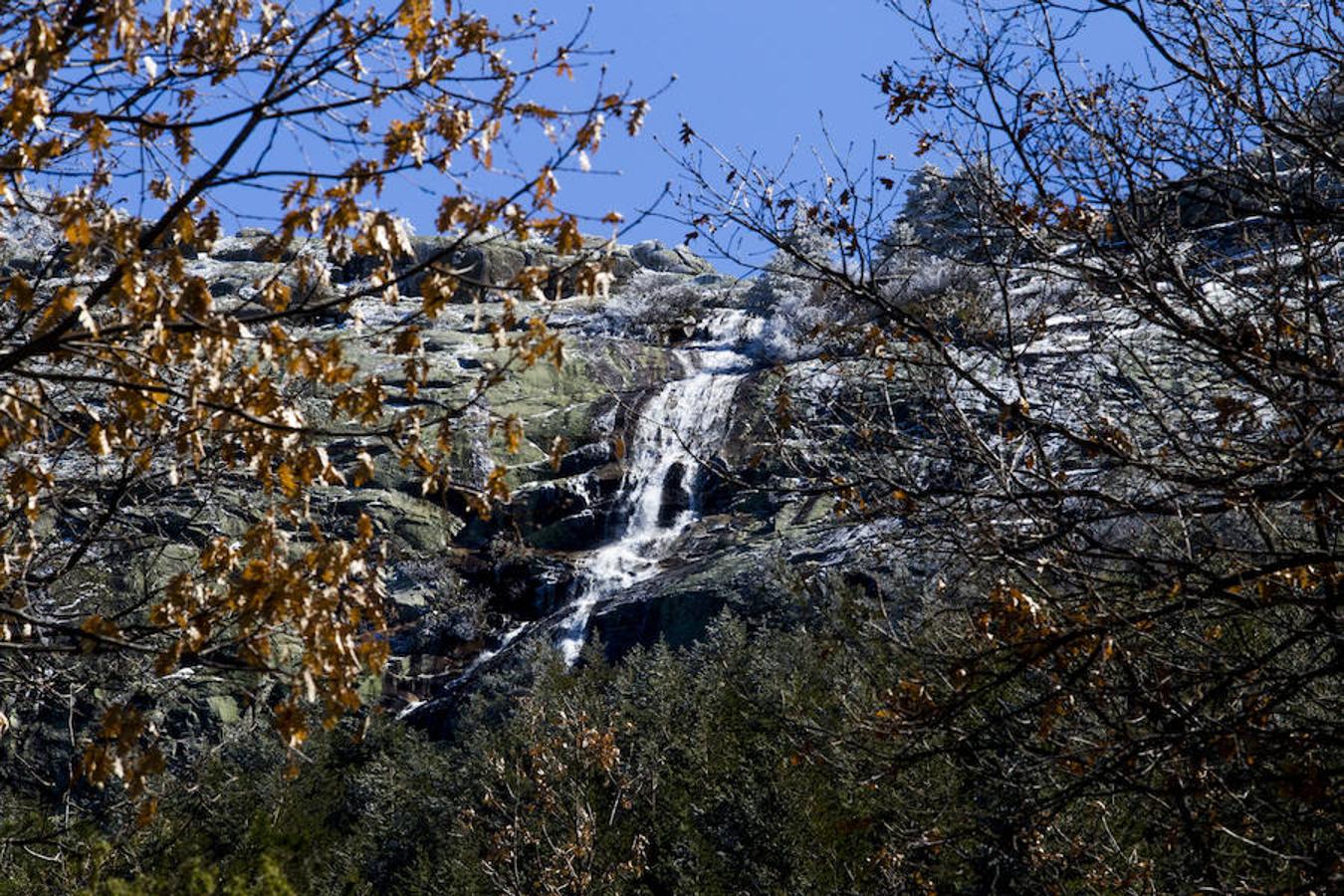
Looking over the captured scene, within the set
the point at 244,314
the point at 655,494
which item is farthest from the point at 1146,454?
the point at 655,494

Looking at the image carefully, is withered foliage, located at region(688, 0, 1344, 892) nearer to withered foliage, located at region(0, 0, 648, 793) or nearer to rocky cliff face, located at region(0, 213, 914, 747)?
withered foliage, located at region(0, 0, 648, 793)

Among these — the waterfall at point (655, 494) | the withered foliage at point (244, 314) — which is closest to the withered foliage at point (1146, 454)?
the withered foliage at point (244, 314)

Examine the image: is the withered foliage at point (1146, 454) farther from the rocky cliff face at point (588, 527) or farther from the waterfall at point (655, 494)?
the waterfall at point (655, 494)

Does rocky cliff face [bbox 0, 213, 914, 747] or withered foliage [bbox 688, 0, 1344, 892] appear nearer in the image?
withered foliage [bbox 688, 0, 1344, 892]

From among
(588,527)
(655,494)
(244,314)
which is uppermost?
(244,314)

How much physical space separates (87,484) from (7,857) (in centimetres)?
878

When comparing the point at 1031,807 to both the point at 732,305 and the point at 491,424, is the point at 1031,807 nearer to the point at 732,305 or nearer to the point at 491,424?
the point at 491,424

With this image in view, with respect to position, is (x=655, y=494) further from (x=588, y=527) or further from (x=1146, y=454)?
(x=1146, y=454)

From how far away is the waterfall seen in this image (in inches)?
1492

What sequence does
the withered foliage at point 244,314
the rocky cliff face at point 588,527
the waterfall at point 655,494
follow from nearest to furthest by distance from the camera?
the withered foliage at point 244,314 < the rocky cliff face at point 588,527 < the waterfall at point 655,494

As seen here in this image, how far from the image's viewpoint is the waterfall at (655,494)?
37.9 meters

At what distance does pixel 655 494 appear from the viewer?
42.0m

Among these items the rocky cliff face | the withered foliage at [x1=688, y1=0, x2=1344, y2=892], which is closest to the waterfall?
the rocky cliff face

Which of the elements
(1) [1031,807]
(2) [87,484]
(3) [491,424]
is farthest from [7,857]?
(1) [1031,807]
